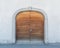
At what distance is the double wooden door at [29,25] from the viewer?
15328 millimetres

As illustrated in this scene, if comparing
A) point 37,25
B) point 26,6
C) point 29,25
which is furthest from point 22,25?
point 26,6

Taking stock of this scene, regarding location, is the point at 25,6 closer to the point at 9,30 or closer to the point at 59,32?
the point at 9,30

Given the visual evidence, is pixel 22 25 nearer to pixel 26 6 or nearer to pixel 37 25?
pixel 37 25

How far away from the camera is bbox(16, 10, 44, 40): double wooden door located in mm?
15328

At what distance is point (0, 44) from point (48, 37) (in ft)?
13.0

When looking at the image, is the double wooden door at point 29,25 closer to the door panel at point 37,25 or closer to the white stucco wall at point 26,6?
the door panel at point 37,25

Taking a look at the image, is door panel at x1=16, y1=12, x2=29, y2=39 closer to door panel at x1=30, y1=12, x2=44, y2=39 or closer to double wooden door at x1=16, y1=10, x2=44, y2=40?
double wooden door at x1=16, y1=10, x2=44, y2=40

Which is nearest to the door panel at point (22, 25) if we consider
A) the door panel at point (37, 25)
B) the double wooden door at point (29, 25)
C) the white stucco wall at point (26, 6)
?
the double wooden door at point (29, 25)

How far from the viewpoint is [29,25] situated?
1548 centimetres

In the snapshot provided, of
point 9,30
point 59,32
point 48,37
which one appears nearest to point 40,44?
point 48,37

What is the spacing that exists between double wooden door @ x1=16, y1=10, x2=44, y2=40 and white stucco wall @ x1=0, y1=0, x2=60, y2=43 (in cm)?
82

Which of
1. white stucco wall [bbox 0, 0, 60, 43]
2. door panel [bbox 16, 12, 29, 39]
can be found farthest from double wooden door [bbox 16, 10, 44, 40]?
white stucco wall [bbox 0, 0, 60, 43]

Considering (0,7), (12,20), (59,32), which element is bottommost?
(59,32)

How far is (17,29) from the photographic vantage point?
1555cm
